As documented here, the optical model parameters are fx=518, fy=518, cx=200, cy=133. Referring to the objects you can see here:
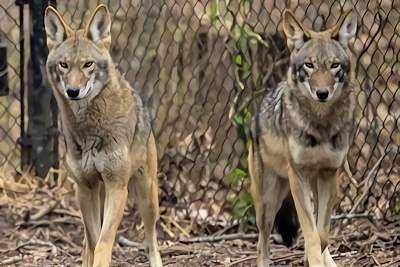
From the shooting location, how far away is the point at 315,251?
9.49 feet

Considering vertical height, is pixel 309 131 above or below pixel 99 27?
below

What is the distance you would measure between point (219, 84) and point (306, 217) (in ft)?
4.91

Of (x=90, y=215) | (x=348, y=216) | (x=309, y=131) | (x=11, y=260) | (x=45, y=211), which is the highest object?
(x=309, y=131)

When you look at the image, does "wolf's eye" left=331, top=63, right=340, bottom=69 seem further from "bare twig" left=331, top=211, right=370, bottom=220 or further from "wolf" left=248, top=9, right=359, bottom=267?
"bare twig" left=331, top=211, right=370, bottom=220

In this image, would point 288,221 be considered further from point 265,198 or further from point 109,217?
point 109,217

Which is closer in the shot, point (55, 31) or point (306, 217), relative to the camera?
point (55, 31)

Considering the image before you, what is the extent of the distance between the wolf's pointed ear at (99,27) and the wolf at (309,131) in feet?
3.25

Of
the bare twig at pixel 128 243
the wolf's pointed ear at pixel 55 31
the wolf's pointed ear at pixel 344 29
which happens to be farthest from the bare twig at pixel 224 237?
the wolf's pointed ear at pixel 55 31

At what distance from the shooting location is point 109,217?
2826 mm

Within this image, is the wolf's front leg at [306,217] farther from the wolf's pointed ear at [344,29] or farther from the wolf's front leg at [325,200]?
the wolf's pointed ear at [344,29]

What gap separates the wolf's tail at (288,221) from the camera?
332 cm

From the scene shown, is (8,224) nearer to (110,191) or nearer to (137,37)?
(110,191)

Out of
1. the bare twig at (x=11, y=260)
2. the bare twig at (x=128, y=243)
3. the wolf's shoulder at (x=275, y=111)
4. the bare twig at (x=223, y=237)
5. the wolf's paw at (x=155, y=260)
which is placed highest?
the wolf's shoulder at (x=275, y=111)

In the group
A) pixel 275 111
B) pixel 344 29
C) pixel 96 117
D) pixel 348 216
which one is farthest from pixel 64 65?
pixel 348 216
